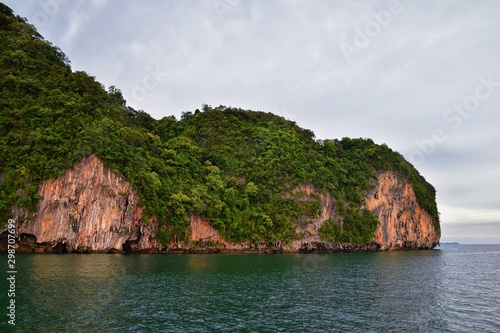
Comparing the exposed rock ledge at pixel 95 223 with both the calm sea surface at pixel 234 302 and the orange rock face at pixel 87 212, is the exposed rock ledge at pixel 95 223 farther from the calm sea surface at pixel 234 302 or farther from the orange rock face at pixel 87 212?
the calm sea surface at pixel 234 302

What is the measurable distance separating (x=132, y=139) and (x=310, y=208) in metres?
38.7

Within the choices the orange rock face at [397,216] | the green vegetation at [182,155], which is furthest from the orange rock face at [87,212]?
the orange rock face at [397,216]

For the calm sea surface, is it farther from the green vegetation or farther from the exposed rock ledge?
the green vegetation

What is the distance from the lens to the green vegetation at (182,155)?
49875 mm

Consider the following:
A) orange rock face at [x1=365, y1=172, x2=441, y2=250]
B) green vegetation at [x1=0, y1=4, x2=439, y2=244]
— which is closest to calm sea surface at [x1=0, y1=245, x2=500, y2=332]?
green vegetation at [x1=0, y1=4, x2=439, y2=244]

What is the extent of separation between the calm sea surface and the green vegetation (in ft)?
67.7

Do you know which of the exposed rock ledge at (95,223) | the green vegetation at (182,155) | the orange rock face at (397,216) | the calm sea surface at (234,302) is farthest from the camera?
the orange rock face at (397,216)

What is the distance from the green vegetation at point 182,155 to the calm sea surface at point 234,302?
20627mm

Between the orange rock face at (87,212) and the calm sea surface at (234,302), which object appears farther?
the orange rock face at (87,212)

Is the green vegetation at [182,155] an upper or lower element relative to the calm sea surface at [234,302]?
upper

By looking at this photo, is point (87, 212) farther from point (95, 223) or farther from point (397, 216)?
point (397, 216)

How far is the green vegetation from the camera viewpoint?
164 feet

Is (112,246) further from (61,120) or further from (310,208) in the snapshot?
(310,208)

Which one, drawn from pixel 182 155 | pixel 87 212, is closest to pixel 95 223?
pixel 87 212
